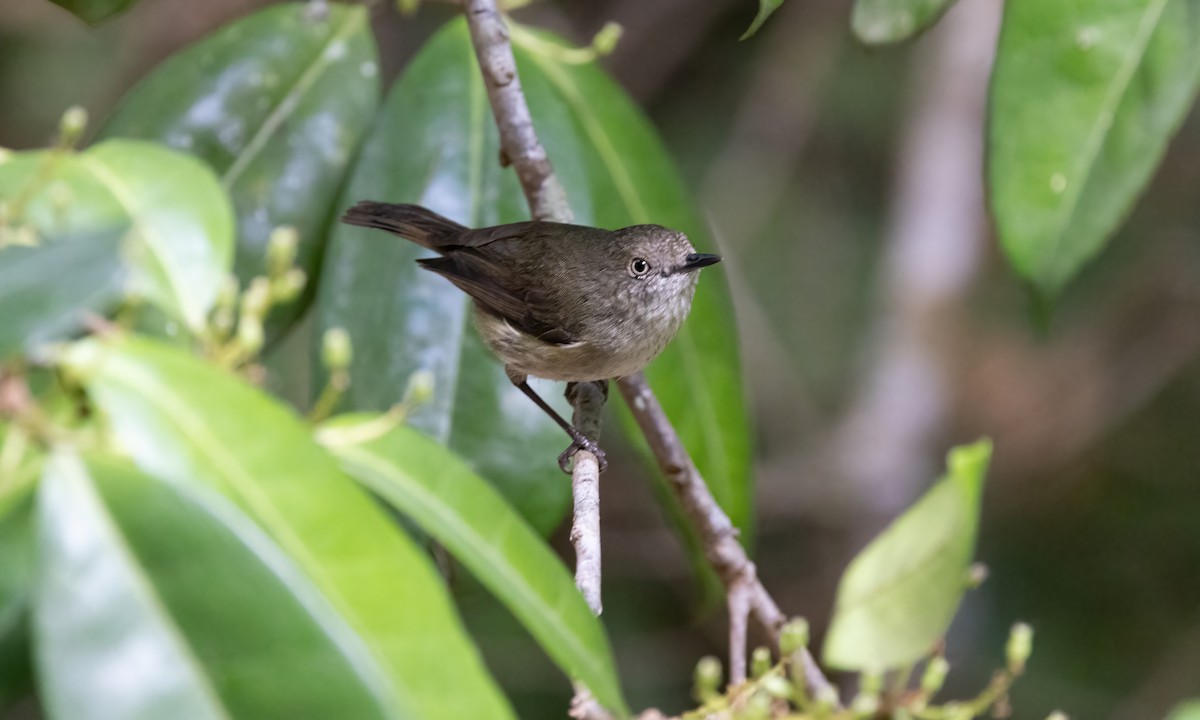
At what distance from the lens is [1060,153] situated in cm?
197

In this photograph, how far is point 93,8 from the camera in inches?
89.5

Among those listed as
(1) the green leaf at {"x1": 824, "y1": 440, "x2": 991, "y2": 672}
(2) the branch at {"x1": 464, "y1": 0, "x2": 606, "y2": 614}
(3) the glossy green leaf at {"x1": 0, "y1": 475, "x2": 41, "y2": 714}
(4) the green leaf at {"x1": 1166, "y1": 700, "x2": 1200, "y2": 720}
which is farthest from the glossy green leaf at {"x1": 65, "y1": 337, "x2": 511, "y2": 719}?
(2) the branch at {"x1": 464, "y1": 0, "x2": 606, "y2": 614}

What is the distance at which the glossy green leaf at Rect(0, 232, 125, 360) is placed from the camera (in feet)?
3.09

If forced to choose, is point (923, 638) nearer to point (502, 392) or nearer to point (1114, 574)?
point (502, 392)

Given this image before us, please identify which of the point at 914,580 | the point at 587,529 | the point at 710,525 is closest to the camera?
the point at 914,580

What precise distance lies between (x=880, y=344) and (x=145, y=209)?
13.7ft

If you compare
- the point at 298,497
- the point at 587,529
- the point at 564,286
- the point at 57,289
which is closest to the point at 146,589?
the point at 298,497

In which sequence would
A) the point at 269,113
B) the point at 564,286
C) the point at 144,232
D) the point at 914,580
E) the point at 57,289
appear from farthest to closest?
the point at 564,286
the point at 269,113
the point at 144,232
the point at 914,580
the point at 57,289

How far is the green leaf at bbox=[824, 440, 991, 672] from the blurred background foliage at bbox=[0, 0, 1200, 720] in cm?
390

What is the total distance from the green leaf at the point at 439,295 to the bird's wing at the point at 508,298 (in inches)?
6.1

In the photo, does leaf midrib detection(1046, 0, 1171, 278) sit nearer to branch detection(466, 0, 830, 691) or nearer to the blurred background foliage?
branch detection(466, 0, 830, 691)

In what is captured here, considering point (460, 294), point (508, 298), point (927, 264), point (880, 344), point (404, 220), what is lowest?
point (880, 344)

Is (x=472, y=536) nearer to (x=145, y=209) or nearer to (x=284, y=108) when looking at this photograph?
(x=145, y=209)

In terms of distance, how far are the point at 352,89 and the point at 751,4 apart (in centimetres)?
396
